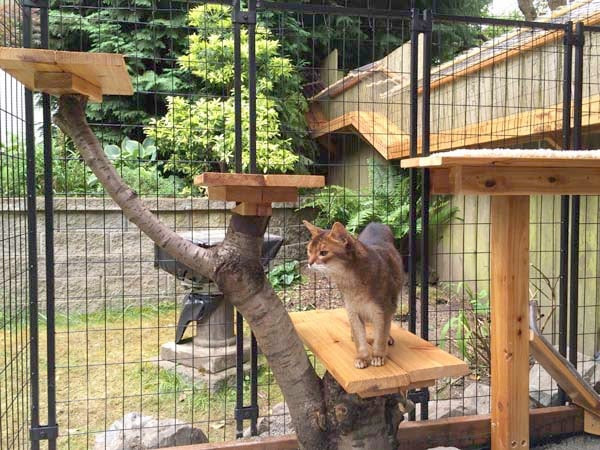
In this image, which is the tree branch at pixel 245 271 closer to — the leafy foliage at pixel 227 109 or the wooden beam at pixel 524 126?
the wooden beam at pixel 524 126

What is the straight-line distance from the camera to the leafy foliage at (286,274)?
5219mm

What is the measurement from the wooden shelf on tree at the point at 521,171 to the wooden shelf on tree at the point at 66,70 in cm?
115

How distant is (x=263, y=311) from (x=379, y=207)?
3.41 meters

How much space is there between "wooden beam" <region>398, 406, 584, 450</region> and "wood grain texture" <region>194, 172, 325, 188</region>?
5.26 ft

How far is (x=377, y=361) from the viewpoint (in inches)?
75.2

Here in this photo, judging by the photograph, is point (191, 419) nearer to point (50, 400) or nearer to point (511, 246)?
point (50, 400)

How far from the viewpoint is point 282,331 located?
2131mm

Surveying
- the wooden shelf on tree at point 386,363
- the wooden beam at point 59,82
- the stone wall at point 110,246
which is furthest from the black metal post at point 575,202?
the wooden beam at point 59,82

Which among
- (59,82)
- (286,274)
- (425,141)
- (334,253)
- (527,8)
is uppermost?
(527,8)

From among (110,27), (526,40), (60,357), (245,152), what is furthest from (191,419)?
(110,27)

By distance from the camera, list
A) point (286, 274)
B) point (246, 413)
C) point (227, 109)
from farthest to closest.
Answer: point (286, 274) → point (227, 109) → point (246, 413)

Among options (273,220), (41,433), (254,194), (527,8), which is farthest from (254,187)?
(527,8)

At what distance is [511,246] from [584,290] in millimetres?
2167

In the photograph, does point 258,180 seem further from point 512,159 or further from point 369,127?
point 369,127
